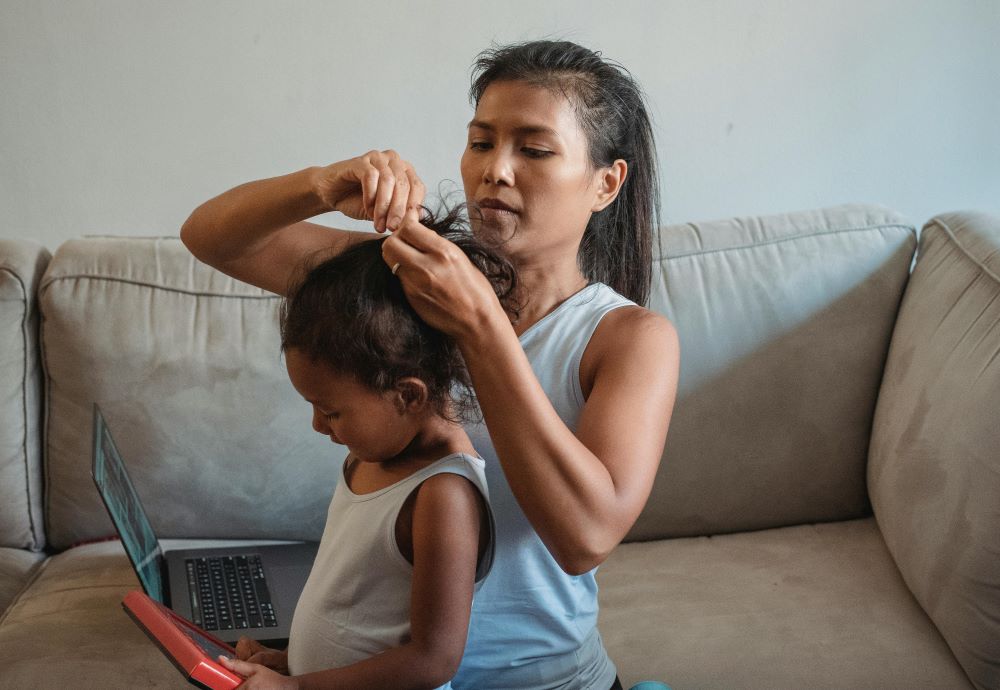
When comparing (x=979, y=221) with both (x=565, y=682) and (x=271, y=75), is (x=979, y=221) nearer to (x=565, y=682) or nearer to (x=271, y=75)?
(x=565, y=682)

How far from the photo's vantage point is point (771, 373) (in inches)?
67.5

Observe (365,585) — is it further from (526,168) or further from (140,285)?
(140,285)

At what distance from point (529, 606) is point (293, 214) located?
1.56 feet

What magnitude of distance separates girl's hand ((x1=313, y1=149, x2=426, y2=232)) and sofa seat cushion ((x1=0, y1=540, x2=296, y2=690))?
2.26ft

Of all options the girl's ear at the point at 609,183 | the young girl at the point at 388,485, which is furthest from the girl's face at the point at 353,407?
the girl's ear at the point at 609,183

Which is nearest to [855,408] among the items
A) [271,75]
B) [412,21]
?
[412,21]

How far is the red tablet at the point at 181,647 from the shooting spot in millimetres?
889

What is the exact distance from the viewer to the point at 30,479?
1687 millimetres

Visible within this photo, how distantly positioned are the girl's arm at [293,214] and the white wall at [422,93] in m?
0.70

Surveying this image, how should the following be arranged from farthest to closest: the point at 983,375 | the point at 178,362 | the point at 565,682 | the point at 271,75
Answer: the point at 271,75
the point at 178,362
the point at 983,375
the point at 565,682

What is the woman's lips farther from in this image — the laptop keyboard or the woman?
the laptop keyboard

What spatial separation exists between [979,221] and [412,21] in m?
1.03

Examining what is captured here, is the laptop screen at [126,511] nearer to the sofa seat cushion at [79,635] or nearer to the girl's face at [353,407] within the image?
the sofa seat cushion at [79,635]

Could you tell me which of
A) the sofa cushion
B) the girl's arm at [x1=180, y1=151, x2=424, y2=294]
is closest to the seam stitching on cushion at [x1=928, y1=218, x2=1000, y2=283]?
the sofa cushion
